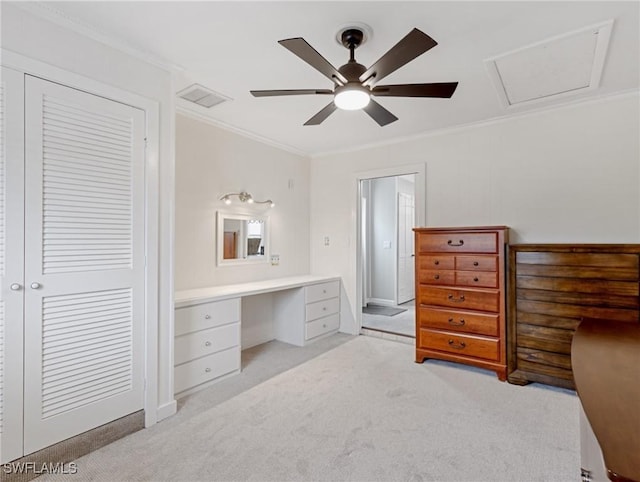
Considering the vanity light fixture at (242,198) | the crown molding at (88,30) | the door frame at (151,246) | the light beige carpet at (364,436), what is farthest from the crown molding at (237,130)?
the light beige carpet at (364,436)

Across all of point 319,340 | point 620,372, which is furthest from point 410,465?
point 319,340

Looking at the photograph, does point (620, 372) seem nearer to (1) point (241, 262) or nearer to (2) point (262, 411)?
(2) point (262, 411)

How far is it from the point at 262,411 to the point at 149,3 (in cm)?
255

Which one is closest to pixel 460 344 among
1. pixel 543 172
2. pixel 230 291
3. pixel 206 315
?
pixel 543 172

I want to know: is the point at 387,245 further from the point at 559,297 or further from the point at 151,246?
the point at 151,246

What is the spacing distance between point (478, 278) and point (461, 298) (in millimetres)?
241

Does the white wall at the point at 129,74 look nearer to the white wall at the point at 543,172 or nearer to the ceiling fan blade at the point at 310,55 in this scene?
the ceiling fan blade at the point at 310,55

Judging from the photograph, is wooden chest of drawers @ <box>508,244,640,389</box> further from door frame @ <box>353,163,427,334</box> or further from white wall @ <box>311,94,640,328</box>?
door frame @ <box>353,163,427,334</box>

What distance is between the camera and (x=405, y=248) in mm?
6262

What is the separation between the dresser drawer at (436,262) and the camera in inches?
125

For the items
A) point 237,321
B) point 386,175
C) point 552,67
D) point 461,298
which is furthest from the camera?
point 386,175

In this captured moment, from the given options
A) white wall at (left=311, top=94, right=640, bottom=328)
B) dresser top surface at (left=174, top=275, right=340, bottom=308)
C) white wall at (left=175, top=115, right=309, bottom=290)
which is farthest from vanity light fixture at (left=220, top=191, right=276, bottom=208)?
white wall at (left=311, top=94, right=640, bottom=328)

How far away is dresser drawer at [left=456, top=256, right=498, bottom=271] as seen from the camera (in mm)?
2979

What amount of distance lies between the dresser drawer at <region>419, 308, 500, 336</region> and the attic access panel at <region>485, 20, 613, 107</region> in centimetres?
187
